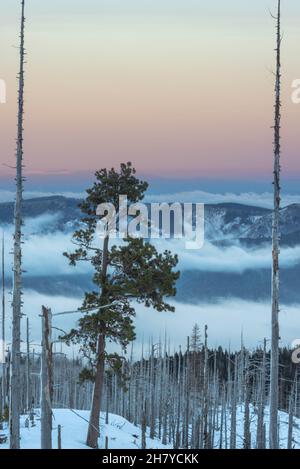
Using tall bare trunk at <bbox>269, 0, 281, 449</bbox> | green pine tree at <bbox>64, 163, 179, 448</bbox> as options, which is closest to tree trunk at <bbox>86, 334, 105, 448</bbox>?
green pine tree at <bbox>64, 163, 179, 448</bbox>

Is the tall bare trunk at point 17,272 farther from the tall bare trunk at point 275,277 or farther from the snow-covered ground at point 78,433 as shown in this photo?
the tall bare trunk at point 275,277

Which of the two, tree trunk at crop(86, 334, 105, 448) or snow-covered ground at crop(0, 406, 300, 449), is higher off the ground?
tree trunk at crop(86, 334, 105, 448)

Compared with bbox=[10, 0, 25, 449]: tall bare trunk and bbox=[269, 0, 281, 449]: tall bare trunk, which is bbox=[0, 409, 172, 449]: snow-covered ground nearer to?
bbox=[10, 0, 25, 449]: tall bare trunk

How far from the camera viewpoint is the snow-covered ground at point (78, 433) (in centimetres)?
3938

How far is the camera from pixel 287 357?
105688 millimetres

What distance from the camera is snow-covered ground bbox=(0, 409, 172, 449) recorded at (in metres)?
39.4

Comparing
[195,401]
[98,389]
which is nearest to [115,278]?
[98,389]

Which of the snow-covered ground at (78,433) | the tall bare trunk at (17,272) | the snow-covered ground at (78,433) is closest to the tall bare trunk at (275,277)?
the snow-covered ground at (78,433)

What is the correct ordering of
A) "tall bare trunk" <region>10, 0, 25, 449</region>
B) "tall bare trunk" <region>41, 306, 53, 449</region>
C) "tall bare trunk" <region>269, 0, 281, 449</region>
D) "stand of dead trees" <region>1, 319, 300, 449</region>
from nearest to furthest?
"tall bare trunk" <region>41, 306, 53, 449</region>
"tall bare trunk" <region>269, 0, 281, 449</region>
"tall bare trunk" <region>10, 0, 25, 449</region>
"stand of dead trees" <region>1, 319, 300, 449</region>

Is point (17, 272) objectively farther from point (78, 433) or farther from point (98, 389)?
point (78, 433)

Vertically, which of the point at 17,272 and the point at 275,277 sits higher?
the point at 17,272

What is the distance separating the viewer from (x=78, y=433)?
42.6m

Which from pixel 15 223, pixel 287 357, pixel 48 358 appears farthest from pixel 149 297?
pixel 287 357

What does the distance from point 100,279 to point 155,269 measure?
2.62 m
